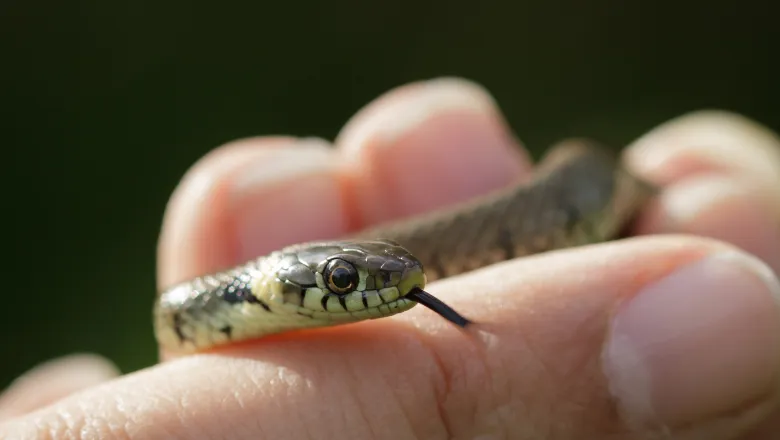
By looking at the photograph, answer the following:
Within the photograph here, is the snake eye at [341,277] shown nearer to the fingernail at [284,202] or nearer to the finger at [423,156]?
the fingernail at [284,202]

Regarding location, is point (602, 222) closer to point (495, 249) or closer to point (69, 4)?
point (495, 249)

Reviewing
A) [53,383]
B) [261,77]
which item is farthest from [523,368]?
[261,77]

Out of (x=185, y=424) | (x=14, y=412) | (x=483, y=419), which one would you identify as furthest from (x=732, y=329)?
(x=14, y=412)

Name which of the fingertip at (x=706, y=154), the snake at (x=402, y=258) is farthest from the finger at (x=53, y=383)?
the fingertip at (x=706, y=154)

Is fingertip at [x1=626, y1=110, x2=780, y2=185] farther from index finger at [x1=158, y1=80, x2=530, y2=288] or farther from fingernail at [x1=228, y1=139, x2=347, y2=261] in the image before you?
fingernail at [x1=228, y1=139, x2=347, y2=261]

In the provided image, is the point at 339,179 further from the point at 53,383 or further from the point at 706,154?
the point at 53,383
